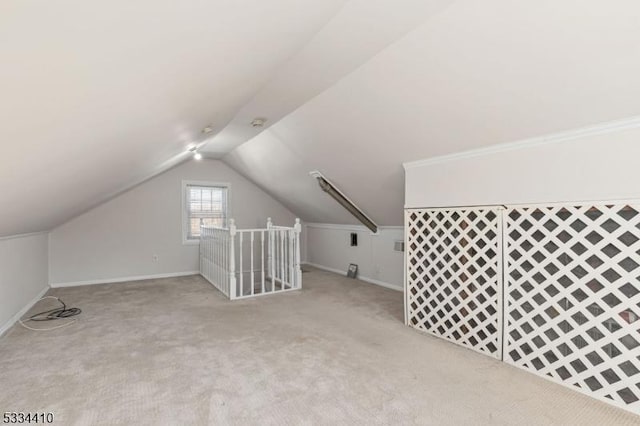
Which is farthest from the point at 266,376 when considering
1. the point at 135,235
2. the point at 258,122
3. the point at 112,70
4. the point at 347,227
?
the point at 135,235

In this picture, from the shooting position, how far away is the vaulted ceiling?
3.57ft

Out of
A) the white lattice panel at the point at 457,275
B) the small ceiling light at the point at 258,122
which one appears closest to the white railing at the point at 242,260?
the small ceiling light at the point at 258,122

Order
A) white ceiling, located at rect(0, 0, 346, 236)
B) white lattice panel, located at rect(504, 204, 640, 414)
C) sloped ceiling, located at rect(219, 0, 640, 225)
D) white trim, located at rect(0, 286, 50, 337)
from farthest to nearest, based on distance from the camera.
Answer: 1. white trim, located at rect(0, 286, 50, 337)
2. white lattice panel, located at rect(504, 204, 640, 414)
3. sloped ceiling, located at rect(219, 0, 640, 225)
4. white ceiling, located at rect(0, 0, 346, 236)

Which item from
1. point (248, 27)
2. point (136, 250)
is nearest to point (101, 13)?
point (248, 27)

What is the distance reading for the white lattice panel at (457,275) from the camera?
8.90 feet

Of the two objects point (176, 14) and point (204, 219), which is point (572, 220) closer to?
point (176, 14)

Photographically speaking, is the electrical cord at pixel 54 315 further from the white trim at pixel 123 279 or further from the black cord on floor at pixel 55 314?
the white trim at pixel 123 279

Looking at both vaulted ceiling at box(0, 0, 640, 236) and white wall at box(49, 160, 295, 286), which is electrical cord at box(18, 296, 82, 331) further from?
white wall at box(49, 160, 295, 286)

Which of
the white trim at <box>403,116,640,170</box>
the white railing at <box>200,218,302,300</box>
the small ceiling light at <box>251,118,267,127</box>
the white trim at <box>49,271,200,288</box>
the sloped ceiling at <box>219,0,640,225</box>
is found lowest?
the white trim at <box>49,271,200,288</box>

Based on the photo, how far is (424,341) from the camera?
9.77 feet

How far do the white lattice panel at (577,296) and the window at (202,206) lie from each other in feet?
18.4

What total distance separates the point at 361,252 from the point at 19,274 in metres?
4.73

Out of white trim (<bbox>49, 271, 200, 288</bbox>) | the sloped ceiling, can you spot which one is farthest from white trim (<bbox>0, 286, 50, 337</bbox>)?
the sloped ceiling

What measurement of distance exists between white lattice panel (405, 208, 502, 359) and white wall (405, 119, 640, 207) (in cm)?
18
